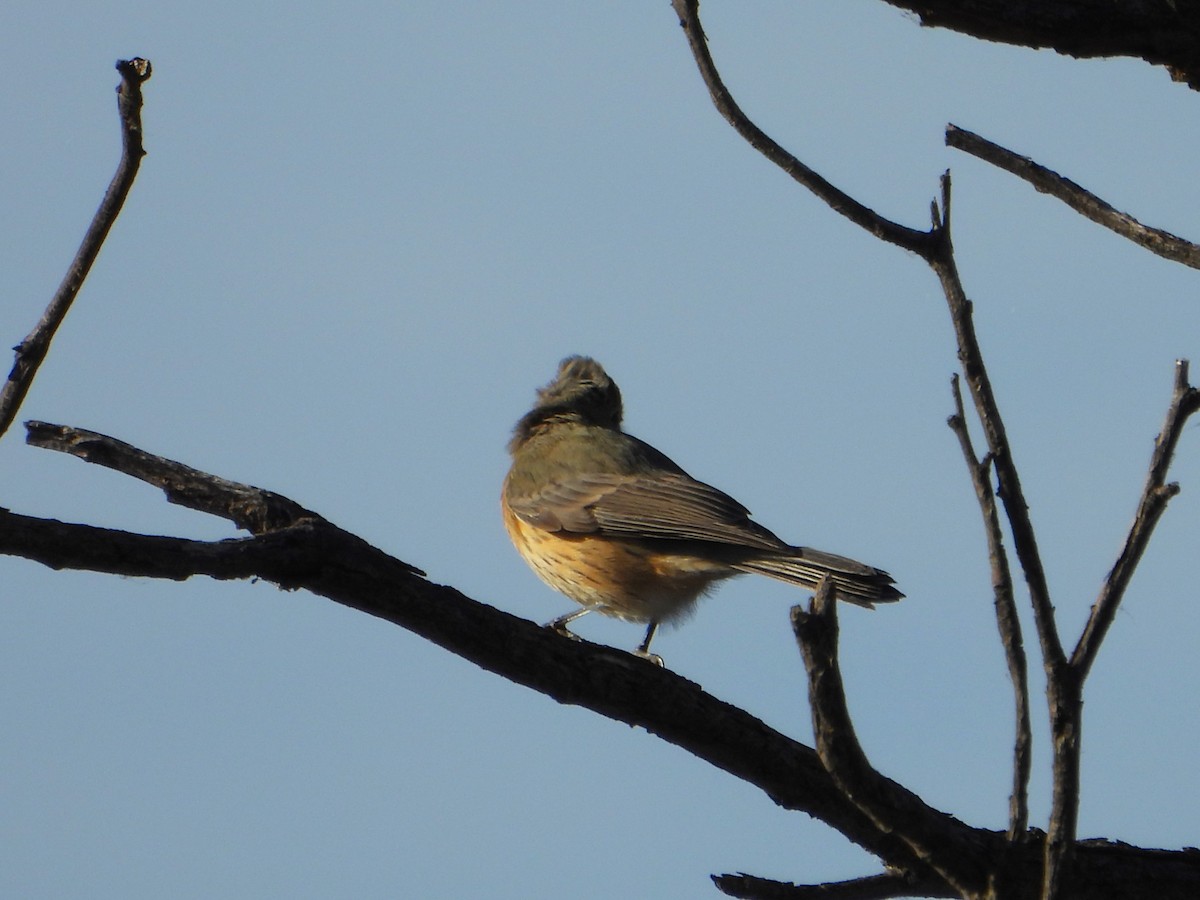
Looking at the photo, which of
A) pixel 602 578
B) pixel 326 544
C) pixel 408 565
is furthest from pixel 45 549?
pixel 602 578

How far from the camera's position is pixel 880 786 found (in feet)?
11.9

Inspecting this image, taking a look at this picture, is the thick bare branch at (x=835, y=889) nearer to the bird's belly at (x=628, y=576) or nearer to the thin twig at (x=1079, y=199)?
the thin twig at (x=1079, y=199)

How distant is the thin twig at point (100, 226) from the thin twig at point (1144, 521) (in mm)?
2376

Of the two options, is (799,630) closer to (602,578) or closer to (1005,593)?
(1005,593)

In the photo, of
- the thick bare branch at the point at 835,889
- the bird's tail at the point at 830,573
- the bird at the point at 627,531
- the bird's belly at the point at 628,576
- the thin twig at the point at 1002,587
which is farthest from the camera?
the bird's belly at the point at 628,576

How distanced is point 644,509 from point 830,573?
228 cm

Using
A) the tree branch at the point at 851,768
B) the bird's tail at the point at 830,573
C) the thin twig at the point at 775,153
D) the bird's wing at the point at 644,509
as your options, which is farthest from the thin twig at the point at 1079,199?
the bird's wing at the point at 644,509

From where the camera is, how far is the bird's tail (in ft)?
22.3

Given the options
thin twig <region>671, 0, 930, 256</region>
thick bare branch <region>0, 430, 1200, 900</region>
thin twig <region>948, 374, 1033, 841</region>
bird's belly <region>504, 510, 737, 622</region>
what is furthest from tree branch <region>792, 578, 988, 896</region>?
bird's belly <region>504, 510, 737, 622</region>

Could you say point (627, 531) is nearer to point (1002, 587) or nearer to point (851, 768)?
point (851, 768)

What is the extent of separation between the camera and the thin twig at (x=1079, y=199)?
3.90m

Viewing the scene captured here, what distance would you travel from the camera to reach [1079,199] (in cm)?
412

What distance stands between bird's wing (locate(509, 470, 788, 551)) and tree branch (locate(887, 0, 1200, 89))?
4085 mm

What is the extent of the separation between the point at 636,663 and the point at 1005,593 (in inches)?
66.0
